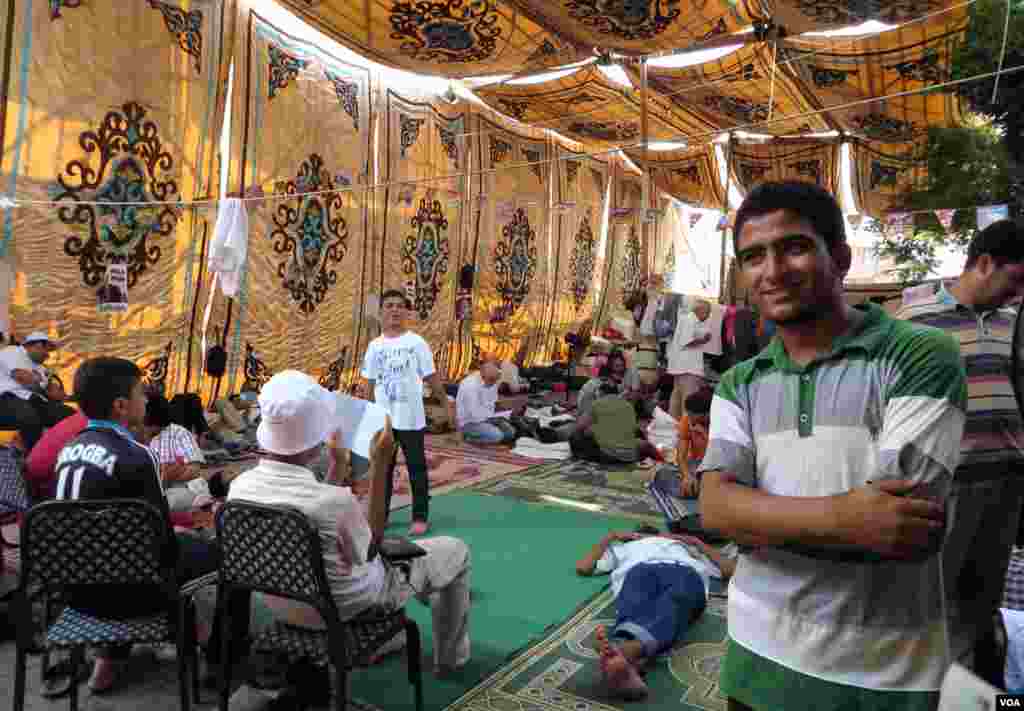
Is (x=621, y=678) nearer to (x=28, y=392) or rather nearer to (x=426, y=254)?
(x=28, y=392)

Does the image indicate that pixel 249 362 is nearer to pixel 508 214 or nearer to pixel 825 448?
pixel 508 214

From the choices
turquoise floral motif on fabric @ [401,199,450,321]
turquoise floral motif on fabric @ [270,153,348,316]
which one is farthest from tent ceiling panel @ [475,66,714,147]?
turquoise floral motif on fabric @ [270,153,348,316]

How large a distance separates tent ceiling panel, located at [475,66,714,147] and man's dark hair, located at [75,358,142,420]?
7.64 m

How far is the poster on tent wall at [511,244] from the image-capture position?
1088cm

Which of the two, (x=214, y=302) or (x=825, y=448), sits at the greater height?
(x=214, y=302)

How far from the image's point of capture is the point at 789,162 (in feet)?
40.9

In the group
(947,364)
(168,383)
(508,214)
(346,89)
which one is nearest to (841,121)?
(508,214)

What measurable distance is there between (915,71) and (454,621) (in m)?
7.66

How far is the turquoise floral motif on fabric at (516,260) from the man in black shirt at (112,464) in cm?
889

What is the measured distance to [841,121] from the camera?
10.2m

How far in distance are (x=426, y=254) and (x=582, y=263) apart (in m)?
4.95

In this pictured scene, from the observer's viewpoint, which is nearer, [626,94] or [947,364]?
[947,364]

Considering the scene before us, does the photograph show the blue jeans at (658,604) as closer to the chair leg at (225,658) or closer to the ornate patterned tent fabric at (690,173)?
the chair leg at (225,658)

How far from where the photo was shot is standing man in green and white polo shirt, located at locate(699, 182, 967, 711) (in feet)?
3.19
